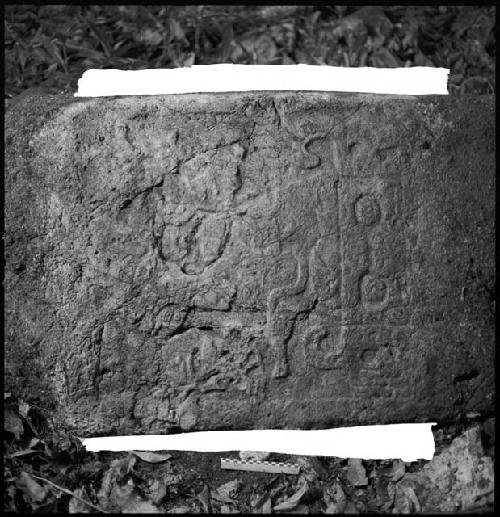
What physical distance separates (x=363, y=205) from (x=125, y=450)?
123 cm

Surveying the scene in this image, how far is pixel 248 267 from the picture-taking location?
2596mm

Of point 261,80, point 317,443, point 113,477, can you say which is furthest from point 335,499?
point 261,80

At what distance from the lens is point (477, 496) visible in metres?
2.75

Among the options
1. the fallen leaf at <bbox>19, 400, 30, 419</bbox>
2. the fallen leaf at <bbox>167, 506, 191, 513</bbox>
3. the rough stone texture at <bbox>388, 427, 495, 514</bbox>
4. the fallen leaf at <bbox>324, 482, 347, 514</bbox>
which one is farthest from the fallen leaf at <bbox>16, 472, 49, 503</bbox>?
the rough stone texture at <bbox>388, 427, 495, 514</bbox>

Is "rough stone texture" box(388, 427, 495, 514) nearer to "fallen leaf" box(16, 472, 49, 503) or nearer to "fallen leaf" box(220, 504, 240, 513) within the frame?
"fallen leaf" box(220, 504, 240, 513)

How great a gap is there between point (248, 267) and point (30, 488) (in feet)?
3.56

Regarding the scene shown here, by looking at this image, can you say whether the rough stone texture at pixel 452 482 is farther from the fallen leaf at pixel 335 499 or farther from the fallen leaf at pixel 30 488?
the fallen leaf at pixel 30 488

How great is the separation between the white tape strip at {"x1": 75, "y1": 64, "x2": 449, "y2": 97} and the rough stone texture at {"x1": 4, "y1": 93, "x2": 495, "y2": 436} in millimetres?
569

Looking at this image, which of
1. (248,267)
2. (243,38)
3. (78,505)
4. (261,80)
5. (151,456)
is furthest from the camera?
(243,38)

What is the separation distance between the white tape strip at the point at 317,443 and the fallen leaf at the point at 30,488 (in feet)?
0.98

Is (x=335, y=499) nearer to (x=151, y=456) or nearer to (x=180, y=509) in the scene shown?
(x=180, y=509)

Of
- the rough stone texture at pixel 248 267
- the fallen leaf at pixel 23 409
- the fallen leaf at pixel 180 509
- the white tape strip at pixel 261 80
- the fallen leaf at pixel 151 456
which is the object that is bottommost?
the fallen leaf at pixel 180 509

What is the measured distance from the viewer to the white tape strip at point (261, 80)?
3213 millimetres

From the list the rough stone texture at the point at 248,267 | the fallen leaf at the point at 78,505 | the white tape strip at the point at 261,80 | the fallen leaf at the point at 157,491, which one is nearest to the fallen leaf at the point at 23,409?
the rough stone texture at the point at 248,267
